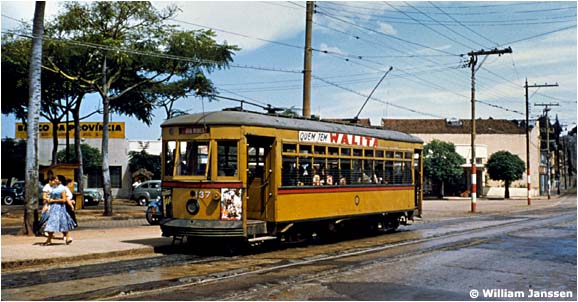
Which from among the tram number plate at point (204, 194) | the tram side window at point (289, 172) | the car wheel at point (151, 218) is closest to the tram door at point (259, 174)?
the tram side window at point (289, 172)

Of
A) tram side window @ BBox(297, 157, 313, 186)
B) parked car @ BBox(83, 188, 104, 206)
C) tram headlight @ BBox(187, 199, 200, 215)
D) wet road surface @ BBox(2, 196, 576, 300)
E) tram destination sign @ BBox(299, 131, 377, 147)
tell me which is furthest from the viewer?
parked car @ BBox(83, 188, 104, 206)

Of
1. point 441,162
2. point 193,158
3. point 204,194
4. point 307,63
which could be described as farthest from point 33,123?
point 441,162

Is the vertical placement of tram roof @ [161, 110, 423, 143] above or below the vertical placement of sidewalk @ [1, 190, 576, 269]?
above

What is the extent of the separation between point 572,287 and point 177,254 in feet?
25.8

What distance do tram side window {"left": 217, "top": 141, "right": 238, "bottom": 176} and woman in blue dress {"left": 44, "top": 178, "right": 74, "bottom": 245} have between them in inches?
147

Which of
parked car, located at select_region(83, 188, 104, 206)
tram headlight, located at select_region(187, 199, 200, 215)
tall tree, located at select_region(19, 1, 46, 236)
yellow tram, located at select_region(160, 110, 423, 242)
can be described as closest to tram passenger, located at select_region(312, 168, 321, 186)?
yellow tram, located at select_region(160, 110, 423, 242)

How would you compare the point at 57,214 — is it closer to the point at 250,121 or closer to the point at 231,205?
the point at 231,205

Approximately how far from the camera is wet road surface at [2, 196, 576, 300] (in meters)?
9.97

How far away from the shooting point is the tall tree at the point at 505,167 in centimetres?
6500

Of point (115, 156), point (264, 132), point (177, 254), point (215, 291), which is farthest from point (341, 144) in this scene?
point (115, 156)

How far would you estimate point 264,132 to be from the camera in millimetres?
15242

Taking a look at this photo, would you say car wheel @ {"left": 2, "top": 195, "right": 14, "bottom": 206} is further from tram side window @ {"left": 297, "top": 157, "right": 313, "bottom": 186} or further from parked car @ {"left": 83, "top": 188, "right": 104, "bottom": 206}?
tram side window @ {"left": 297, "top": 157, "right": 313, "bottom": 186}

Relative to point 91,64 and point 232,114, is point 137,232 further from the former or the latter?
point 91,64

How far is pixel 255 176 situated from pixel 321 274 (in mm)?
4361
